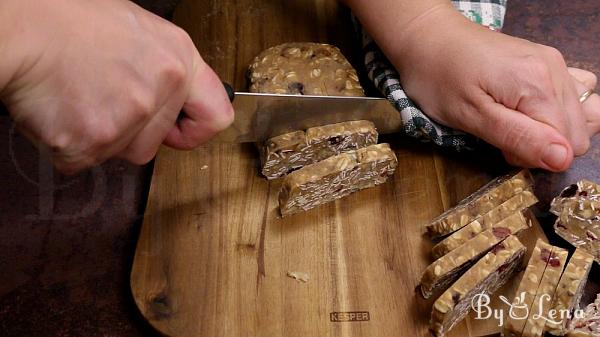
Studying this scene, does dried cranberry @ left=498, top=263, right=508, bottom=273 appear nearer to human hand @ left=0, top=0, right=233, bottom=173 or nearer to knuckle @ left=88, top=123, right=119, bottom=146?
human hand @ left=0, top=0, right=233, bottom=173

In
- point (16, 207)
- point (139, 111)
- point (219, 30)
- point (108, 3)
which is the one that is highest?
point (108, 3)

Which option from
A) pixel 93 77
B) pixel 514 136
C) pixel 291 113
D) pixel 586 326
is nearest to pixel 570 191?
pixel 514 136

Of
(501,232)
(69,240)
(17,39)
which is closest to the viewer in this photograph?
(17,39)

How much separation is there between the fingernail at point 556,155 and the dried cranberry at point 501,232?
165 mm

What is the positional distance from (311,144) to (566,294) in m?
0.57

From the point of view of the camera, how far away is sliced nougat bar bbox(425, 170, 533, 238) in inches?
48.7

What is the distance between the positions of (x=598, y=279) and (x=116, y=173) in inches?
42.8

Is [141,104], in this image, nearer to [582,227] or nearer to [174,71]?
[174,71]

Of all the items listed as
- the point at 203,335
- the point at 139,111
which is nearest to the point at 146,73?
the point at 139,111

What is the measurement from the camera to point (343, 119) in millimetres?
1343

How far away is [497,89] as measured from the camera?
1.26 metres

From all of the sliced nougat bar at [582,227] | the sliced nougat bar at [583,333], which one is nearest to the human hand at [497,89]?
the sliced nougat bar at [582,227]

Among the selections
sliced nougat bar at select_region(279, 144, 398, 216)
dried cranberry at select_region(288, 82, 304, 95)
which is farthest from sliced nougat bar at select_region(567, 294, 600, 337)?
dried cranberry at select_region(288, 82, 304, 95)

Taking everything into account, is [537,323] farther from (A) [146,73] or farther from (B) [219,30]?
(B) [219,30]
